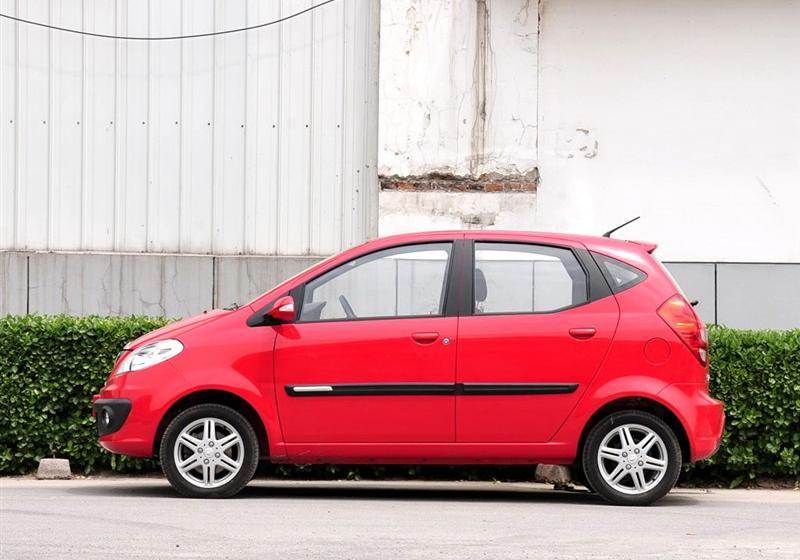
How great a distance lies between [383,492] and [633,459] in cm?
192

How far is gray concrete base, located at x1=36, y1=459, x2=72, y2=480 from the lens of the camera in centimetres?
1058

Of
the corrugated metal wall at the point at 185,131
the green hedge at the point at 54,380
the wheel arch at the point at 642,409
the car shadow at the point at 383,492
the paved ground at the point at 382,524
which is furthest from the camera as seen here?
the corrugated metal wall at the point at 185,131

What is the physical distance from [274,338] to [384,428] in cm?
89

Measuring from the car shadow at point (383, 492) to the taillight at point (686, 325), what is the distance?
1.06 m

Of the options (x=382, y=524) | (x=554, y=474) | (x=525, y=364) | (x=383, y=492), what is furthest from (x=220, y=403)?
(x=554, y=474)

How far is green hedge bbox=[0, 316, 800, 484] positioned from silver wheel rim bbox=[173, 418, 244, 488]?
174cm

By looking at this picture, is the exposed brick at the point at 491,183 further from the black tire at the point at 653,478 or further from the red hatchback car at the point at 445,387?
the black tire at the point at 653,478

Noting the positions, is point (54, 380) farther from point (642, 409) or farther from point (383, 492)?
point (642, 409)

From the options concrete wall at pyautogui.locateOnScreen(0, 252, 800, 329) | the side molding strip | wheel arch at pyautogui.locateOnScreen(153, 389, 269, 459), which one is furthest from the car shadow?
concrete wall at pyautogui.locateOnScreen(0, 252, 800, 329)

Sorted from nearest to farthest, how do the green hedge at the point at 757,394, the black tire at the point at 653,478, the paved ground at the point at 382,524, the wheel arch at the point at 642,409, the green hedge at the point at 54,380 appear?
the paved ground at the point at 382,524 < the black tire at the point at 653,478 < the wheel arch at the point at 642,409 < the green hedge at the point at 757,394 < the green hedge at the point at 54,380

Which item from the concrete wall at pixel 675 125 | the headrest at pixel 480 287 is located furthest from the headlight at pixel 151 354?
the concrete wall at pixel 675 125

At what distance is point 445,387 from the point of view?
8820 mm

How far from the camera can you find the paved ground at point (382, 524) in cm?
675

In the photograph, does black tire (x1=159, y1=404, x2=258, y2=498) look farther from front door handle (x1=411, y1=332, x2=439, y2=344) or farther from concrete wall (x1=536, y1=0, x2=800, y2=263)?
concrete wall (x1=536, y1=0, x2=800, y2=263)
